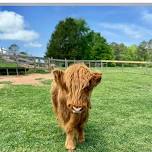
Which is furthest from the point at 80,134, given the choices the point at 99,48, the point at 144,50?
the point at 144,50

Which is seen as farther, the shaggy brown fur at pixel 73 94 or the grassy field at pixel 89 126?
the grassy field at pixel 89 126

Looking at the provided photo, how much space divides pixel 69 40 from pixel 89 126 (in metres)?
0.94

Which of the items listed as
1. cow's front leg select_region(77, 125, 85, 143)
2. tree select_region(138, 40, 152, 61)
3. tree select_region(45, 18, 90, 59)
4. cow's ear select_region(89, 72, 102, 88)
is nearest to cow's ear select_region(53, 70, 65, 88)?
cow's ear select_region(89, 72, 102, 88)

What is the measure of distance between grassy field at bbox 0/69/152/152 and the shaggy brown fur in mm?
203

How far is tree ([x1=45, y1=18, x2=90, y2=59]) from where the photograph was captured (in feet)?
11.9

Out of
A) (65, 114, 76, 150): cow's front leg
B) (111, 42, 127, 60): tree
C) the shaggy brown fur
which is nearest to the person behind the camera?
the shaggy brown fur

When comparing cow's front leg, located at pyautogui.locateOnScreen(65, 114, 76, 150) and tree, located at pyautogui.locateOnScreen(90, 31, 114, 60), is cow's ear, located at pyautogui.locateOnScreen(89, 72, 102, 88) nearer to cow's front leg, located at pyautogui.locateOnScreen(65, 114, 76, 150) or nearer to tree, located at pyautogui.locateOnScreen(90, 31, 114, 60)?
cow's front leg, located at pyautogui.locateOnScreen(65, 114, 76, 150)

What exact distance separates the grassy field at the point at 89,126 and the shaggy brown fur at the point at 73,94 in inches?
8.0

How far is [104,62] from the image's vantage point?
369 centimetres

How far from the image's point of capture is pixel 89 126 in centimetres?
331

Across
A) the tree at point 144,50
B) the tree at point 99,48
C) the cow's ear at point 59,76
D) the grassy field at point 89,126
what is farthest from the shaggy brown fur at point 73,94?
the tree at point 144,50

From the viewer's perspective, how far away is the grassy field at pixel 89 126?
2.68m

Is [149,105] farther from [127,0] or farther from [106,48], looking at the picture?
[127,0]

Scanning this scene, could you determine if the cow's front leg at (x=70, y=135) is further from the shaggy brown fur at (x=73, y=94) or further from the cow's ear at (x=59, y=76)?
the cow's ear at (x=59, y=76)
